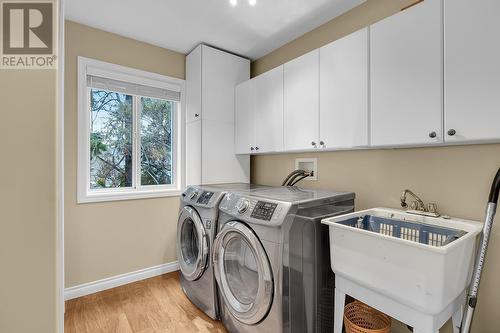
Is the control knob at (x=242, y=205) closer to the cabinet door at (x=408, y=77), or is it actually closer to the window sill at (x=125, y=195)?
the cabinet door at (x=408, y=77)

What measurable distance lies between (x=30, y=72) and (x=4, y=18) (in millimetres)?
190

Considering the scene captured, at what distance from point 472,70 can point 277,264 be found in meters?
1.38

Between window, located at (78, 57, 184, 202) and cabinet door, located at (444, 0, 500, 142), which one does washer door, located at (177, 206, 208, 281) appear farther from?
cabinet door, located at (444, 0, 500, 142)

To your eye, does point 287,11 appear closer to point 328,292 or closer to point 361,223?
point 361,223

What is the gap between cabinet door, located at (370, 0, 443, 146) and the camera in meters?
1.29

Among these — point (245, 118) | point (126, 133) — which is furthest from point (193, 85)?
point (126, 133)

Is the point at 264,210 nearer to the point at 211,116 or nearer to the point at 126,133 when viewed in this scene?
the point at 211,116

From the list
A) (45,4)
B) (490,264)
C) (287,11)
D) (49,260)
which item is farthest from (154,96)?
(490,264)

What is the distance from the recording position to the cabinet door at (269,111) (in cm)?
223

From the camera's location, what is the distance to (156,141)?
9.18ft

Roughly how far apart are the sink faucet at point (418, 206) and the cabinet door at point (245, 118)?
1446 millimetres

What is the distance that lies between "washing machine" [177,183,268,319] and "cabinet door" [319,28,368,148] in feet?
2.86

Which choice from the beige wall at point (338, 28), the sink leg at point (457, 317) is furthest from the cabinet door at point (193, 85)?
the sink leg at point (457, 317)

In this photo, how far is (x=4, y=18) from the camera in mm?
849
